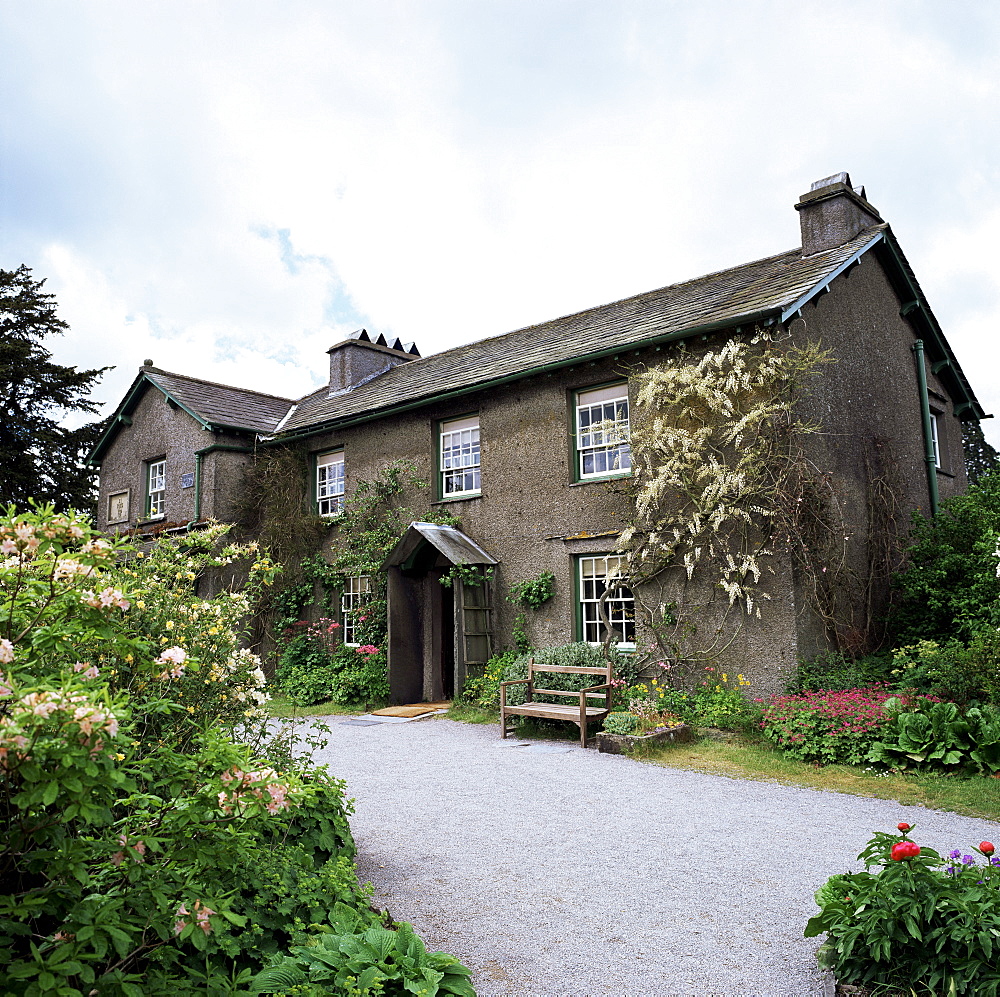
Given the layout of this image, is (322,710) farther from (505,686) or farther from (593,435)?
(593,435)

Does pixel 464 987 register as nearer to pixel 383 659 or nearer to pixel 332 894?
pixel 332 894

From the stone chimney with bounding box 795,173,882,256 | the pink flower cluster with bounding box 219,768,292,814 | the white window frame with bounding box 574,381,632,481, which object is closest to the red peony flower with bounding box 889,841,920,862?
the pink flower cluster with bounding box 219,768,292,814

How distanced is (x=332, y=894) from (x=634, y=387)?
10287 millimetres

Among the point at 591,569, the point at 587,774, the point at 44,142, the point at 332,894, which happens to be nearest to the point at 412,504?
the point at 591,569

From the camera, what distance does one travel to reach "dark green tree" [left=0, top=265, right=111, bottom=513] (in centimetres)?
2841

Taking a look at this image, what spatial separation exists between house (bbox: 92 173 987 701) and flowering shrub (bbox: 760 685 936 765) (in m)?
1.28

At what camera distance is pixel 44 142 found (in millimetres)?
7516

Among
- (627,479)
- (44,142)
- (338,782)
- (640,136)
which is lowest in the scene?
(338,782)

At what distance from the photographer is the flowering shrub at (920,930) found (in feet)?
11.5

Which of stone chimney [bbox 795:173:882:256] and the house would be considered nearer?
the house

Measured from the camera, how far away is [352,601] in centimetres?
1717

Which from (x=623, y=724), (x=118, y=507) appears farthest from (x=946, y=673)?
(x=118, y=507)

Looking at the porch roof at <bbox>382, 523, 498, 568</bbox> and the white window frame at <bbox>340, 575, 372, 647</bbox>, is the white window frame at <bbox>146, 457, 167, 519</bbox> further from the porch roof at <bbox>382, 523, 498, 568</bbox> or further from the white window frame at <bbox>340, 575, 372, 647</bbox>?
the porch roof at <bbox>382, 523, 498, 568</bbox>

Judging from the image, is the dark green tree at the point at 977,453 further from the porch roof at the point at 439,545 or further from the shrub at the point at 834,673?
the porch roof at the point at 439,545
